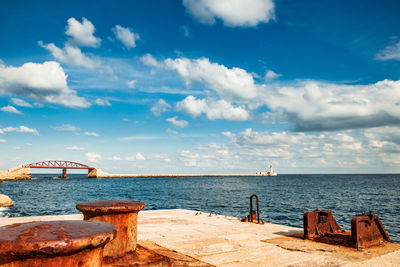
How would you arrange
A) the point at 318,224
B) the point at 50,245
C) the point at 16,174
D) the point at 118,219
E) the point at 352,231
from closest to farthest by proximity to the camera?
1. the point at 50,245
2. the point at 118,219
3. the point at 352,231
4. the point at 318,224
5. the point at 16,174

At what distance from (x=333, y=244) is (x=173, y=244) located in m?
3.90

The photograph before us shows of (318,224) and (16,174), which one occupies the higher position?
(318,224)

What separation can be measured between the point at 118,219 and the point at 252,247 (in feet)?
14.1

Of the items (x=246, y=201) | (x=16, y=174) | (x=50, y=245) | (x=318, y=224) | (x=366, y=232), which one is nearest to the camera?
(x=50, y=245)

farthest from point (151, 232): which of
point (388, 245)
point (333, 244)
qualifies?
point (388, 245)

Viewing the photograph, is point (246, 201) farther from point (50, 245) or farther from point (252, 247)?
point (50, 245)

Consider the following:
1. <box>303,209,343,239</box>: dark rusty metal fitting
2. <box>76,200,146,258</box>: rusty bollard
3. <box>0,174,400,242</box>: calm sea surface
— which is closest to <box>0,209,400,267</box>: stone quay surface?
<box>303,209,343,239</box>: dark rusty metal fitting

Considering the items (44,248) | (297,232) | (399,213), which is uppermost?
(44,248)

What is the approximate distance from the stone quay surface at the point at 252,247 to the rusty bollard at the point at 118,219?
8.25 ft

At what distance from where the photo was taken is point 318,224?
26.5 feet

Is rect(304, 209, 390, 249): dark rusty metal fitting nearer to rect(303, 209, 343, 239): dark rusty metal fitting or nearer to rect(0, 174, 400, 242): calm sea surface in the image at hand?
rect(303, 209, 343, 239): dark rusty metal fitting

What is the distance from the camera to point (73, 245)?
6.27ft

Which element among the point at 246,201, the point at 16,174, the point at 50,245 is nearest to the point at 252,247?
the point at 50,245

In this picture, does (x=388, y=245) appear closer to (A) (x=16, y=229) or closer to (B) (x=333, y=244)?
(B) (x=333, y=244)
